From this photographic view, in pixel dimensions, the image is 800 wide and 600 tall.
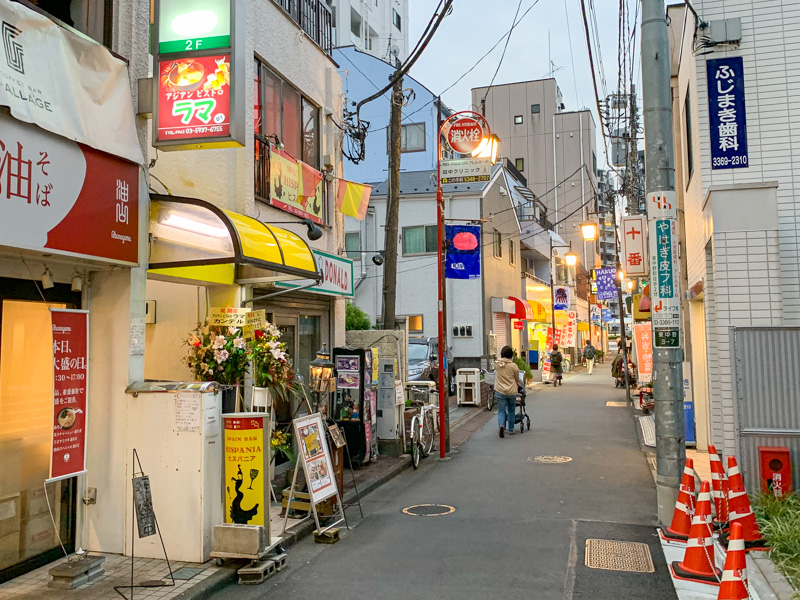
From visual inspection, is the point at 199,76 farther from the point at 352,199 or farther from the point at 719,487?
the point at 719,487

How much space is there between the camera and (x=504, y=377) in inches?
582

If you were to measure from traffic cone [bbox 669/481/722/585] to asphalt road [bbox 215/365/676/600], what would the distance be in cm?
25

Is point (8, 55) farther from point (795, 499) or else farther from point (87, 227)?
point (795, 499)

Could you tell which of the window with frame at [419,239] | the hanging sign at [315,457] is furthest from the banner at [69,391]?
the window with frame at [419,239]

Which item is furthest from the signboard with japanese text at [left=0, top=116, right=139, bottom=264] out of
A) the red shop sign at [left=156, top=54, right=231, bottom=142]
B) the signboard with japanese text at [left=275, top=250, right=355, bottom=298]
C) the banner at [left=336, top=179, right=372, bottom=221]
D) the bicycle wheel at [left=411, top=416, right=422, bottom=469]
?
the bicycle wheel at [left=411, top=416, right=422, bottom=469]

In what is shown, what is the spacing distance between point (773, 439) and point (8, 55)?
846cm

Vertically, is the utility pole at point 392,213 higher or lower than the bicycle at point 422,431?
higher

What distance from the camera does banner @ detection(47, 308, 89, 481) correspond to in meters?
5.76

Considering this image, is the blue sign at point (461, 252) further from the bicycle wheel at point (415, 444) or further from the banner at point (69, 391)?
the banner at point (69, 391)

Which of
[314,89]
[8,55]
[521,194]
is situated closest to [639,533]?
[8,55]

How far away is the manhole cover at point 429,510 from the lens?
8.51 m

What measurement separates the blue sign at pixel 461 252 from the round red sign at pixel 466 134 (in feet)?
5.84

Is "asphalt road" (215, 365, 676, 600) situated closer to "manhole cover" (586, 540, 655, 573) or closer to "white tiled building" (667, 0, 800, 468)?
"manhole cover" (586, 540, 655, 573)

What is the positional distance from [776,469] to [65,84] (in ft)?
27.1
